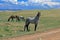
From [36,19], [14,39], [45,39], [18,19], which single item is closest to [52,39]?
[45,39]

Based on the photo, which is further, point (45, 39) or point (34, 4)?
point (34, 4)

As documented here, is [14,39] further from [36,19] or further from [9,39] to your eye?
[36,19]

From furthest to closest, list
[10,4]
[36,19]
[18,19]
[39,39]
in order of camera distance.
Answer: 1. [10,4]
2. [18,19]
3. [36,19]
4. [39,39]

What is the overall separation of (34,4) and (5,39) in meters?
69.7

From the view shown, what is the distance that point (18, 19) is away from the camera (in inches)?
1438

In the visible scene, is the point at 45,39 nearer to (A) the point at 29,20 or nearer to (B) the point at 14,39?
(B) the point at 14,39

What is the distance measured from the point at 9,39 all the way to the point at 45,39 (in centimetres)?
229

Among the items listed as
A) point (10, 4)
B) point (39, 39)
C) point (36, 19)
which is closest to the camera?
point (39, 39)

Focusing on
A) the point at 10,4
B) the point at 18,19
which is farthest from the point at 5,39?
the point at 10,4

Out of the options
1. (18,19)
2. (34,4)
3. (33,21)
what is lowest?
(34,4)

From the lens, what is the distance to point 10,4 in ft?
264

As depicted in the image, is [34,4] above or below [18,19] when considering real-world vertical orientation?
below

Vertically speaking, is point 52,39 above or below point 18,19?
above

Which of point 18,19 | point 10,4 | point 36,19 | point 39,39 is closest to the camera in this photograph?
point 39,39
